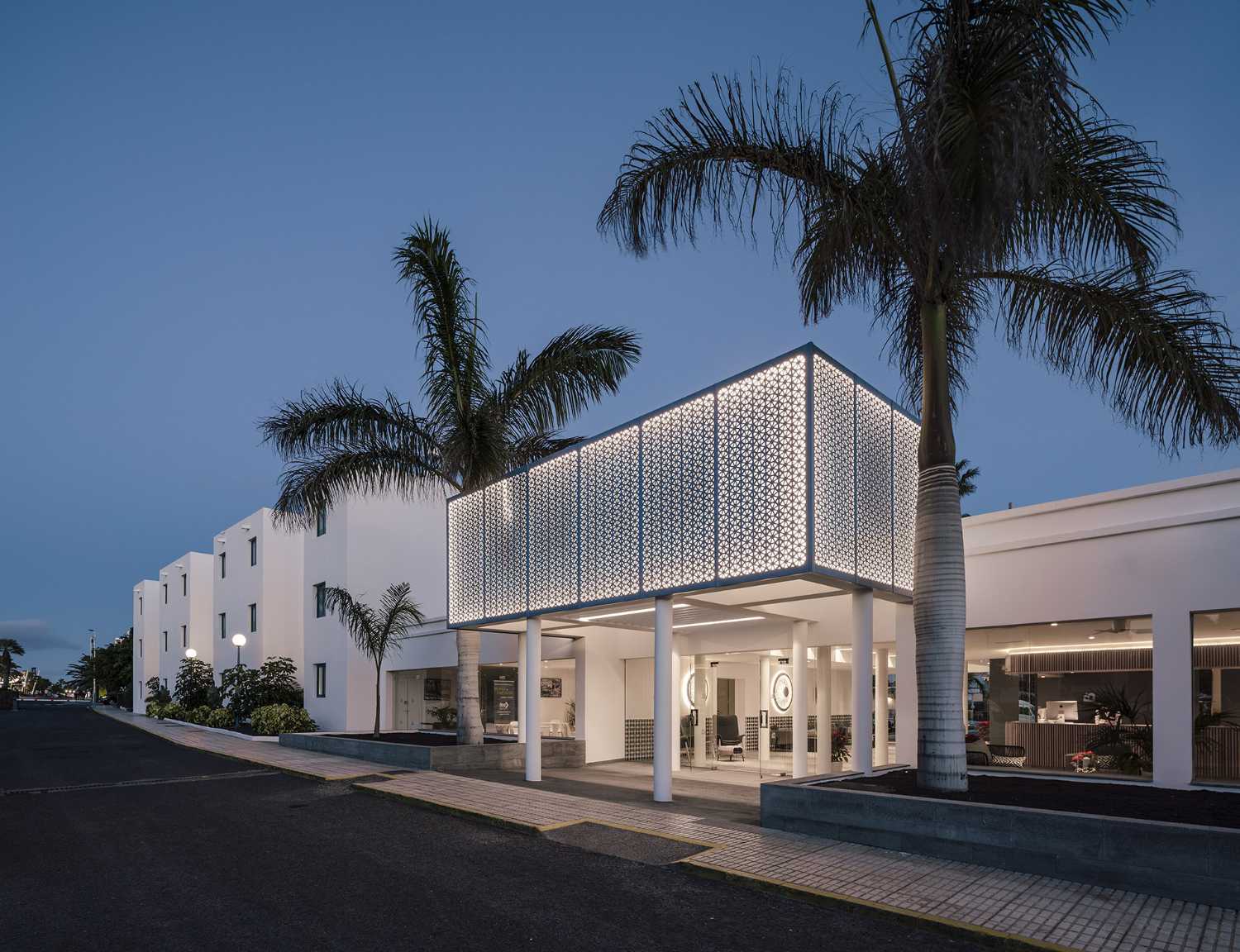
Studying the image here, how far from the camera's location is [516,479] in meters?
15.2

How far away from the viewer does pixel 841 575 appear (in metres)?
10.3

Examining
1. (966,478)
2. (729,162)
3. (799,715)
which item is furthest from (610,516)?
(966,478)

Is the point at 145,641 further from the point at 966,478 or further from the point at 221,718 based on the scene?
the point at 966,478

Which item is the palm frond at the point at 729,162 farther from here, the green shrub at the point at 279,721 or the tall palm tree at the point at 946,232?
the green shrub at the point at 279,721

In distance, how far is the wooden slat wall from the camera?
9859 millimetres

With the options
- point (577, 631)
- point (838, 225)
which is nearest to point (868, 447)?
point (838, 225)

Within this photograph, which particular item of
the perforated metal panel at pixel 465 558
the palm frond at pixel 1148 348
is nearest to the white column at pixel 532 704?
the perforated metal panel at pixel 465 558

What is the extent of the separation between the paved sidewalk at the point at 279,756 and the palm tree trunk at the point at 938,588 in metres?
9.65

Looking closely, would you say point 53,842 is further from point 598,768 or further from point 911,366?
point 911,366

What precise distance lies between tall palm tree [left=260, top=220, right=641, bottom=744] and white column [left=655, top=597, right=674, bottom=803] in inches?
208

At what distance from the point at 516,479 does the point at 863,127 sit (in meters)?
8.32

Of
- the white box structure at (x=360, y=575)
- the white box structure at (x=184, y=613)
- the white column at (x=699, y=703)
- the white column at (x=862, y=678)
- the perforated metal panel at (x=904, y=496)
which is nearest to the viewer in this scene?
the white column at (x=862, y=678)

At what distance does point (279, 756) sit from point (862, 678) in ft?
42.7

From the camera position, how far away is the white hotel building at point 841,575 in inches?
393
